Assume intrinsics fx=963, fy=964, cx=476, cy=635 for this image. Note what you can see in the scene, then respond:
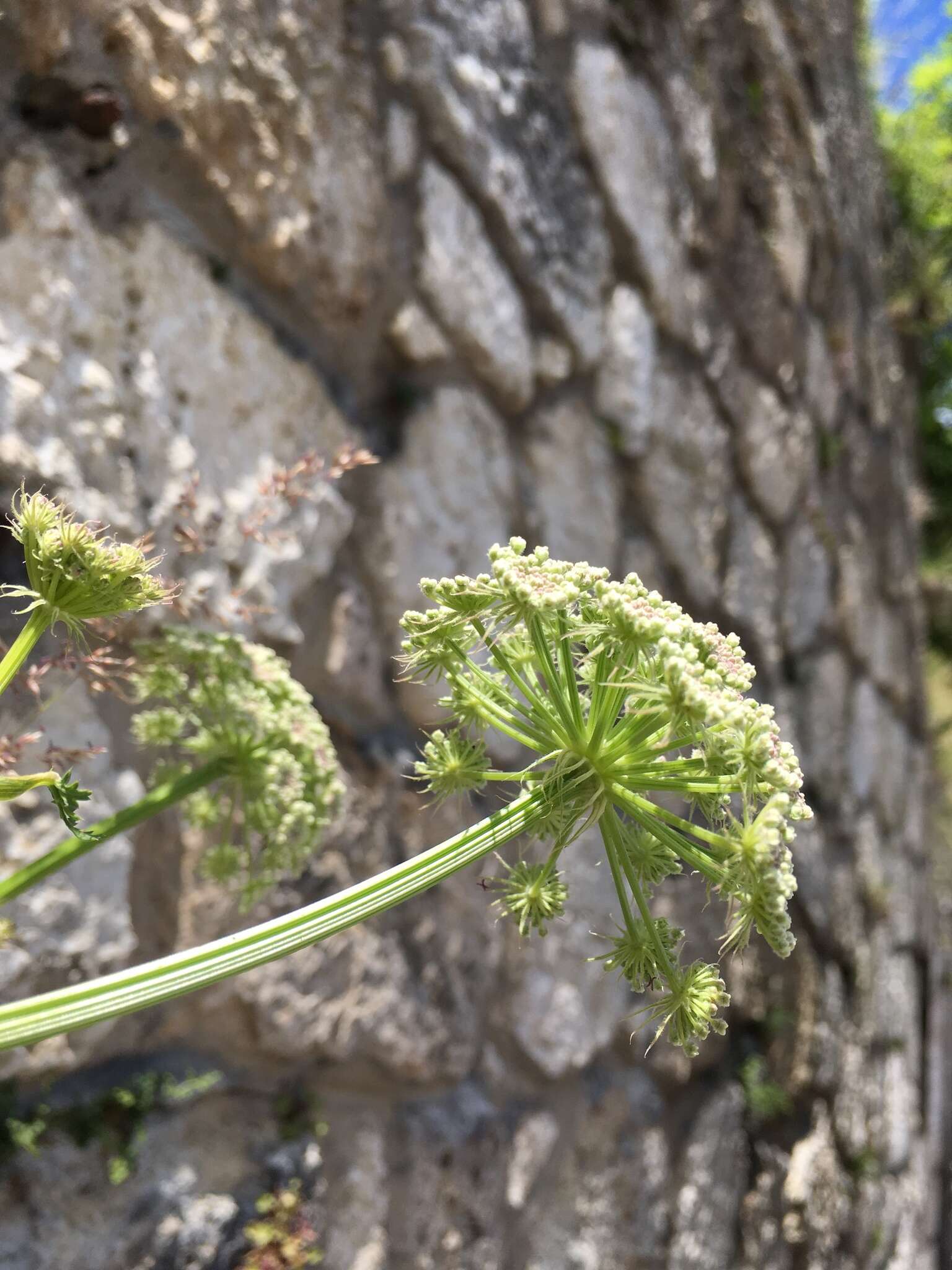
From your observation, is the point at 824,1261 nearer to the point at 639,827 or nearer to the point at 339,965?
the point at 339,965

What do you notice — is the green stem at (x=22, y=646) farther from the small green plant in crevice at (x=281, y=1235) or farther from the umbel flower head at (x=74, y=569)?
the small green plant in crevice at (x=281, y=1235)

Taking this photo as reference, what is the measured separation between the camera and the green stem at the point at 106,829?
54 cm

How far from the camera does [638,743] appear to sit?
522 millimetres

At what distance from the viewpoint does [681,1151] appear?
1712 mm

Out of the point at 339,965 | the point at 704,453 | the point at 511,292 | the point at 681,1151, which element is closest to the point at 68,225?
the point at 511,292

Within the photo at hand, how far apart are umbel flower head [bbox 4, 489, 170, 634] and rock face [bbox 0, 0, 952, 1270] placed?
0.63 ft

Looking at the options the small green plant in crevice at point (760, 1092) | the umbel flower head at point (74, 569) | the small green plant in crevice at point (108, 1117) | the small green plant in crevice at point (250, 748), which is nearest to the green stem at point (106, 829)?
the small green plant in crevice at point (250, 748)

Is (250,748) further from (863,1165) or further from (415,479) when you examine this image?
(863,1165)

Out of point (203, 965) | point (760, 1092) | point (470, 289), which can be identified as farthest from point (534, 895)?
point (760, 1092)

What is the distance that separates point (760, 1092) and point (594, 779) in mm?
1710

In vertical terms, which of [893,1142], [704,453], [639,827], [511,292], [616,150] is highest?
[616,150]

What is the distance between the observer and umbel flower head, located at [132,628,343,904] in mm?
700

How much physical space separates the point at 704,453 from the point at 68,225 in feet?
4.44

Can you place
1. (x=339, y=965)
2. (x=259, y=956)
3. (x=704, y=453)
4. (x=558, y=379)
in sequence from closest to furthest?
(x=259, y=956) → (x=339, y=965) → (x=558, y=379) → (x=704, y=453)
